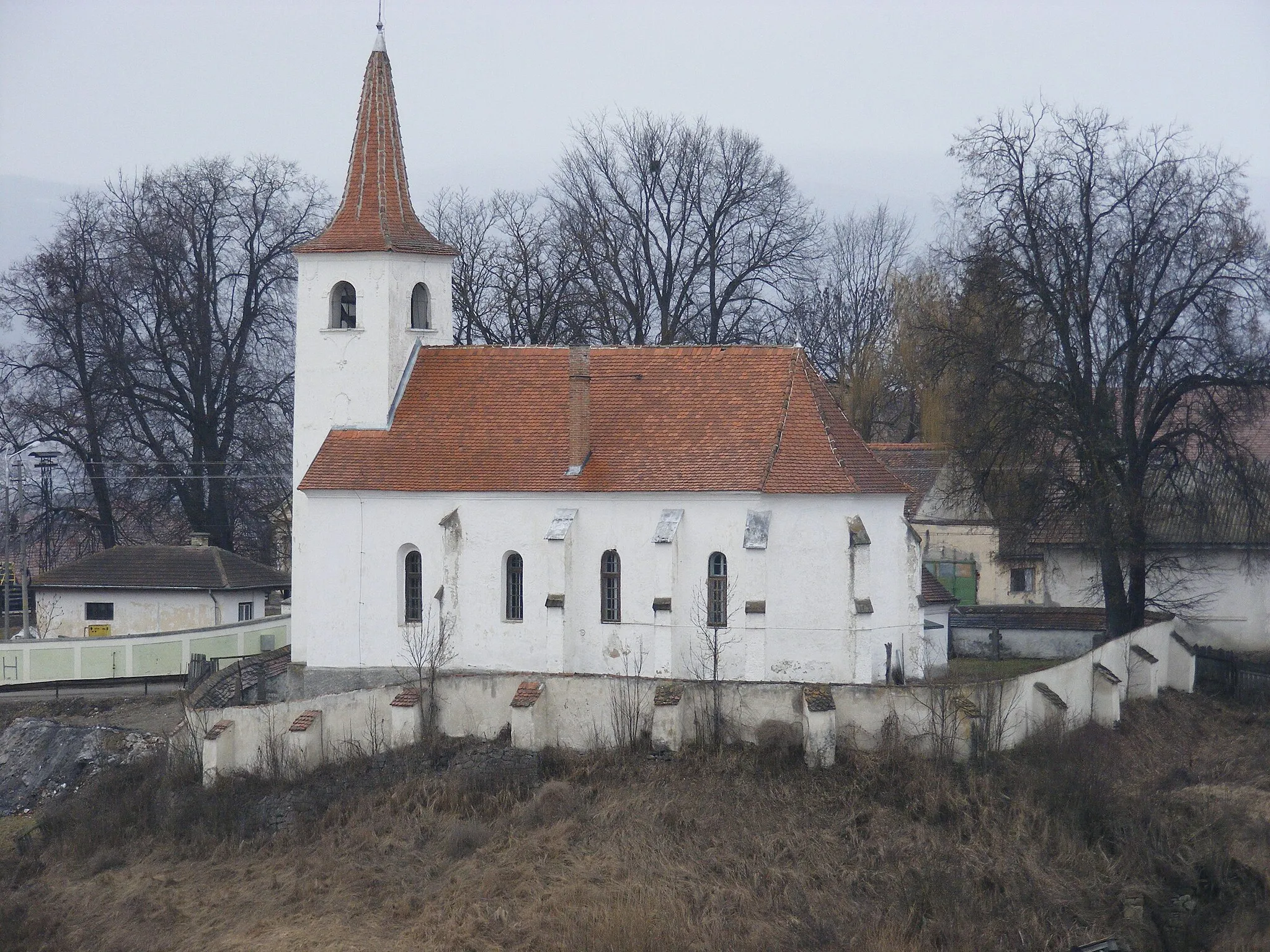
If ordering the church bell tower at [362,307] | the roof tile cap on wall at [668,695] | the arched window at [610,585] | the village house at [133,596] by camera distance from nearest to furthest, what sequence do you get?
the roof tile cap on wall at [668,695], the arched window at [610,585], the church bell tower at [362,307], the village house at [133,596]

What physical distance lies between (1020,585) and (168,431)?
87.1ft

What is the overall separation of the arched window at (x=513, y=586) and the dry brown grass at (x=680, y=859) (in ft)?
14.8

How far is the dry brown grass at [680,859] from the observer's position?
2409cm

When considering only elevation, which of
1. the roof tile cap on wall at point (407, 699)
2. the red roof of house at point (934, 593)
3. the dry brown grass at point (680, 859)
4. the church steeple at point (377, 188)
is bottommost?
the dry brown grass at point (680, 859)

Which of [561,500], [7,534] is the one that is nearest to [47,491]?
[7,534]

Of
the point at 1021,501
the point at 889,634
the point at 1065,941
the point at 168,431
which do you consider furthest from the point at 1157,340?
the point at 168,431

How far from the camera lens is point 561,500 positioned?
33.6 meters

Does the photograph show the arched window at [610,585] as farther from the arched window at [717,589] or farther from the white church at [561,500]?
the arched window at [717,589]

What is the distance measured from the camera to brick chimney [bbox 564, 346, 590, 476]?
111 ft

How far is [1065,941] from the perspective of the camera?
78.7 ft

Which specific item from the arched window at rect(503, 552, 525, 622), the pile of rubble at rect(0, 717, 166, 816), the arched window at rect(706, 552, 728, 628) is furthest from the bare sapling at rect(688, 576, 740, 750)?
the pile of rubble at rect(0, 717, 166, 816)

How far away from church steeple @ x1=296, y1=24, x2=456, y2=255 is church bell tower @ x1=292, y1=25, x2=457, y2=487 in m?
0.03

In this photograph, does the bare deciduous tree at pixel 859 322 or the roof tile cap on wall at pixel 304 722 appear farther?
the bare deciduous tree at pixel 859 322

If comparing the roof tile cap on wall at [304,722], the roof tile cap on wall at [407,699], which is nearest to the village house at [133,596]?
the roof tile cap on wall at [304,722]
